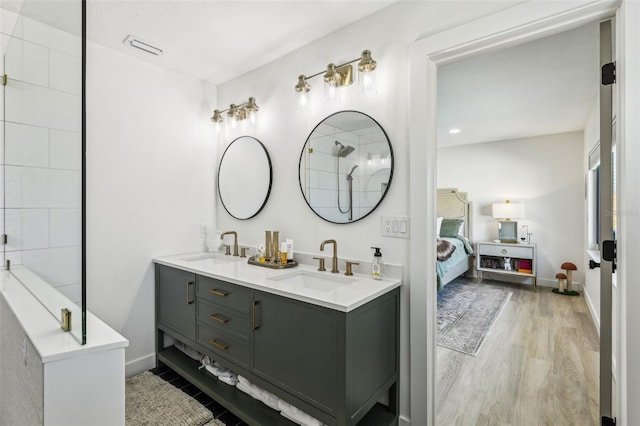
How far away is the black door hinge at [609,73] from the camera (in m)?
1.32

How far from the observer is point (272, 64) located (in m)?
2.46

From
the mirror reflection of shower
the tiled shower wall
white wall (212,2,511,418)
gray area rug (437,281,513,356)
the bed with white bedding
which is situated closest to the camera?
the tiled shower wall

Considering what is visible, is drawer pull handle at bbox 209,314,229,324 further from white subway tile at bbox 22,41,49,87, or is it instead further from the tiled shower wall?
white subway tile at bbox 22,41,49,87

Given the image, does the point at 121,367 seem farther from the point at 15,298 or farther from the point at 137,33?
the point at 137,33

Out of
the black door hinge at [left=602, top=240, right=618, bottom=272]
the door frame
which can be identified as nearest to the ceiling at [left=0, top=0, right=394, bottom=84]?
the door frame

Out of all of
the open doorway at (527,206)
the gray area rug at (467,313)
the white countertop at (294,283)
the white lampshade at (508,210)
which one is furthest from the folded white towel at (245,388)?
the white lampshade at (508,210)

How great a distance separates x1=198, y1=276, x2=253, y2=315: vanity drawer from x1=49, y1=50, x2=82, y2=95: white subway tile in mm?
1200

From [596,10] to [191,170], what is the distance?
273 cm

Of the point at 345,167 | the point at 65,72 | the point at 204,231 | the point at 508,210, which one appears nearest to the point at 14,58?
the point at 65,72

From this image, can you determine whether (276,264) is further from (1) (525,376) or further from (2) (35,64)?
(1) (525,376)

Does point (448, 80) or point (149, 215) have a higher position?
point (448, 80)

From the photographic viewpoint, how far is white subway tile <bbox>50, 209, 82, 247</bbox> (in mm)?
931

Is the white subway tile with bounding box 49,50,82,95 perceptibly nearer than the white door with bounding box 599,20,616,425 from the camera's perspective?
Yes

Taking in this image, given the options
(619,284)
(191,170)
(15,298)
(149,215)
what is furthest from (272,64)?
(619,284)
